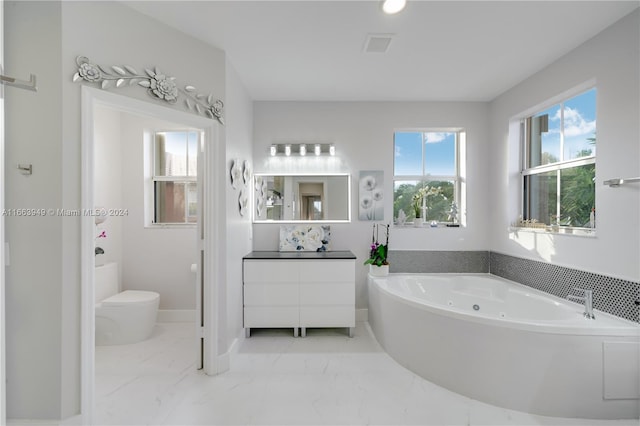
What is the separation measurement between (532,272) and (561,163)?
40.2 inches

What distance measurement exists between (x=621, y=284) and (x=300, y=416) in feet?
7.46

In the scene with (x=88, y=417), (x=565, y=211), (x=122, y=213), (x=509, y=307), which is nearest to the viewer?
(x=88, y=417)

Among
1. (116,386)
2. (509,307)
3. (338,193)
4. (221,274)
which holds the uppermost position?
(338,193)

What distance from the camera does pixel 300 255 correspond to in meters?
3.30

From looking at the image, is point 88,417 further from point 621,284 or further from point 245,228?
point 621,284

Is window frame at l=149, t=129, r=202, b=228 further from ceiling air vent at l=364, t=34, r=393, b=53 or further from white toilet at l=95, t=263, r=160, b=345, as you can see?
ceiling air vent at l=364, t=34, r=393, b=53

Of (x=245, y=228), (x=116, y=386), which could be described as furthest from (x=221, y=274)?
(x=116, y=386)

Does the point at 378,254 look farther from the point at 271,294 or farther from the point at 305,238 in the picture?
the point at 271,294

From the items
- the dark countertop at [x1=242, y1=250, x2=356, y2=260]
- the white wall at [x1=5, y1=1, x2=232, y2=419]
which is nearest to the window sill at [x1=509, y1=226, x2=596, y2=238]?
the dark countertop at [x1=242, y1=250, x2=356, y2=260]

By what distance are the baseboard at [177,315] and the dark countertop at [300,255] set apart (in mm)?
1004

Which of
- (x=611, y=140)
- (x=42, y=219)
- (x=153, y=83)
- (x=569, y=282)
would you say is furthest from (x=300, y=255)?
(x=611, y=140)

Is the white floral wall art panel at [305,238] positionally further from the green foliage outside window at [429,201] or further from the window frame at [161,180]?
the window frame at [161,180]

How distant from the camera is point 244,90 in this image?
3.18 m

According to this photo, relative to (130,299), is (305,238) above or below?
above
